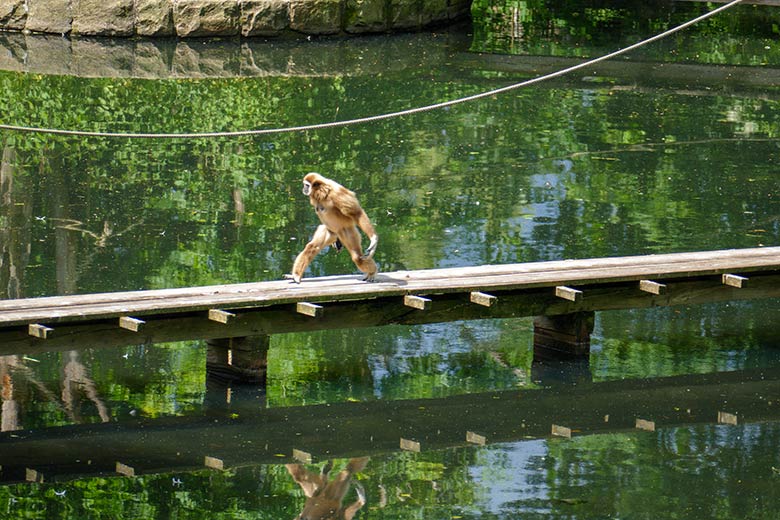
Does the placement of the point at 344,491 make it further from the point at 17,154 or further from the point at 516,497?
the point at 17,154

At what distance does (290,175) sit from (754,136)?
6157mm

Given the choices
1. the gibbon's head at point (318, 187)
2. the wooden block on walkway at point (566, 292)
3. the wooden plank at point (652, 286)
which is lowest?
the wooden block on walkway at point (566, 292)

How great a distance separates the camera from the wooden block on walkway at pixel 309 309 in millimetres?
9953

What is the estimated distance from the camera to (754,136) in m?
18.3

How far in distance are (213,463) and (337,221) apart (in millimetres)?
1973

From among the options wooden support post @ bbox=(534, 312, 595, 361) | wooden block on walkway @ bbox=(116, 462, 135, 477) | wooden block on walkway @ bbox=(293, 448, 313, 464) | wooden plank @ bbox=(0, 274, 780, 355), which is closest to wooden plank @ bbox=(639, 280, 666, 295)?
wooden plank @ bbox=(0, 274, 780, 355)

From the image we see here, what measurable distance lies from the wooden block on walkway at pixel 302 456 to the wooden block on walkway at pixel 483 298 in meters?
1.83

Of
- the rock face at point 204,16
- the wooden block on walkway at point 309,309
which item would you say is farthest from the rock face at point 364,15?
the wooden block on walkway at point 309,309

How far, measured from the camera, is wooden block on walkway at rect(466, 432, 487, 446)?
9.56 m

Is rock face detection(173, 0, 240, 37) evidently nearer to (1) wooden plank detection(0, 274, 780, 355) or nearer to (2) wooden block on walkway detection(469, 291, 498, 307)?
(1) wooden plank detection(0, 274, 780, 355)

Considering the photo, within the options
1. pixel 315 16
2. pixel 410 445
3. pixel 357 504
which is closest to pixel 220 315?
pixel 410 445

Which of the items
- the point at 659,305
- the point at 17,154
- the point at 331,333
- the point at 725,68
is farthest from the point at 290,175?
the point at 725,68

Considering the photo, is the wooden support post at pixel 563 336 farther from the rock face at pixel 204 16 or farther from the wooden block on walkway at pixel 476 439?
the rock face at pixel 204 16

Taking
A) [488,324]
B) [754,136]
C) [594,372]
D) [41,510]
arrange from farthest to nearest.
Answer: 1. [754,136]
2. [488,324]
3. [594,372]
4. [41,510]
